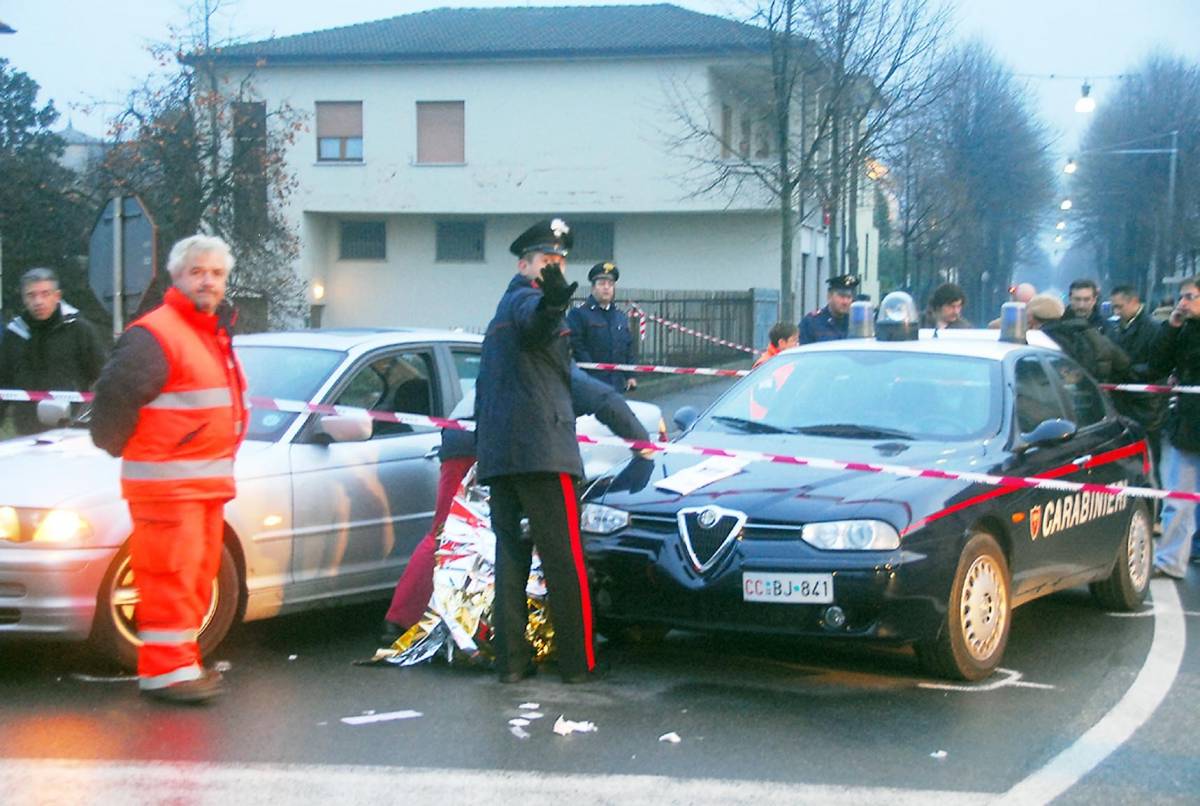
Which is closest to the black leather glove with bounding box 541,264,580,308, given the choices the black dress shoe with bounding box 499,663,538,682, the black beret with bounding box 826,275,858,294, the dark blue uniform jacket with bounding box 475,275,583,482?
the dark blue uniform jacket with bounding box 475,275,583,482

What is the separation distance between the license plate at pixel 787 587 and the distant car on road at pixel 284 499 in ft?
6.61

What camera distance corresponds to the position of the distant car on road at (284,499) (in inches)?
248

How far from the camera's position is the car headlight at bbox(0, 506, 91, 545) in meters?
6.28

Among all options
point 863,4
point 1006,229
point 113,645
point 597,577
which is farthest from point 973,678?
point 1006,229

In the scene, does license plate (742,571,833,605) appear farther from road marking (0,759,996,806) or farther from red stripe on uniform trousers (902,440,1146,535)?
road marking (0,759,996,806)

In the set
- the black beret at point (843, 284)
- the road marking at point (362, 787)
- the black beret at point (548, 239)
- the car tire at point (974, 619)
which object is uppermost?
the black beret at point (548, 239)

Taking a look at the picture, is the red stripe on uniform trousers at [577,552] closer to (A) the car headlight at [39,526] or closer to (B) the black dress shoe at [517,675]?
(B) the black dress shoe at [517,675]

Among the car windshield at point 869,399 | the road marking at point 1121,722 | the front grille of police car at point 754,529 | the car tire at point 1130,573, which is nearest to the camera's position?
the road marking at point 1121,722

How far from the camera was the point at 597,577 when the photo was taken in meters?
A: 6.68

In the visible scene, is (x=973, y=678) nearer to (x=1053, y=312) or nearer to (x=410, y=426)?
(x=410, y=426)

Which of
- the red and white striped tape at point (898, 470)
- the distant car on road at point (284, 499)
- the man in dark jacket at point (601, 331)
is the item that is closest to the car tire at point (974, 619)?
the red and white striped tape at point (898, 470)

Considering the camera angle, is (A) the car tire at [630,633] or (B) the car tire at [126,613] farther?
(A) the car tire at [630,633]

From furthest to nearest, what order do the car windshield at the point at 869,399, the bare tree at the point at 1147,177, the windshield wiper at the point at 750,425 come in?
the bare tree at the point at 1147,177 < the windshield wiper at the point at 750,425 < the car windshield at the point at 869,399

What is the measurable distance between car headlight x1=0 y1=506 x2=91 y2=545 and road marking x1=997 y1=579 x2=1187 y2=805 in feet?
12.3
